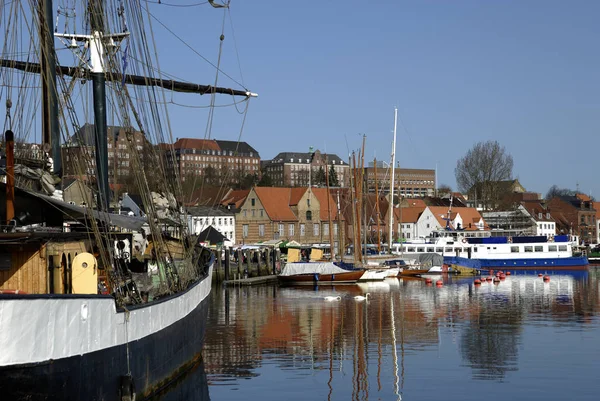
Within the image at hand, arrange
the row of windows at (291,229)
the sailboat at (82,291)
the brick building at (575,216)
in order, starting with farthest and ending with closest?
the brick building at (575,216) → the row of windows at (291,229) → the sailboat at (82,291)

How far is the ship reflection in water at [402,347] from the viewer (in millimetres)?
23109

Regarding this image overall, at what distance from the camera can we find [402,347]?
3067 cm

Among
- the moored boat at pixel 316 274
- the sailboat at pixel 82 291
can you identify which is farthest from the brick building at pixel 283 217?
the sailboat at pixel 82 291

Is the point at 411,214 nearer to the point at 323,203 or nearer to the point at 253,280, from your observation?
the point at 323,203

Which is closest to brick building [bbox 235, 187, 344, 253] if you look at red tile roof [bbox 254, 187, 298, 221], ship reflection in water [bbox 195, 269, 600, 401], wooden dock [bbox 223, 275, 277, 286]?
red tile roof [bbox 254, 187, 298, 221]

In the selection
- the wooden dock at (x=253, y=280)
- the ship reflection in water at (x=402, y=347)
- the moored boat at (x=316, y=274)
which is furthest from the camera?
the moored boat at (x=316, y=274)

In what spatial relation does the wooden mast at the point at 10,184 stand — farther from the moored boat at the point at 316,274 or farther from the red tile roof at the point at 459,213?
the red tile roof at the point at 459,213

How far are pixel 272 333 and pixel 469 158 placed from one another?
104 metres

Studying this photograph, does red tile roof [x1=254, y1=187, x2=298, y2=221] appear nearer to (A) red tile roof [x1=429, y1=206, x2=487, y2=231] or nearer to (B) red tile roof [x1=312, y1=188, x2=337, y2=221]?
(B) red tile roof [x1=312, y1=188, x2=337, y2=221]

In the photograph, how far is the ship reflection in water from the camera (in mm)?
23109

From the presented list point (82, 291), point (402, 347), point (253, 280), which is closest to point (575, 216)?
point (253, 280)

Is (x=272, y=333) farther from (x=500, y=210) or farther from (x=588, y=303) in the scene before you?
(x=500, y=210)

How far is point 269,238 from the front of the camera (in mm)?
112688

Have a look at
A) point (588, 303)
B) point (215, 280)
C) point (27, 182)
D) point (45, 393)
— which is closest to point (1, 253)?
point (45, 393)
